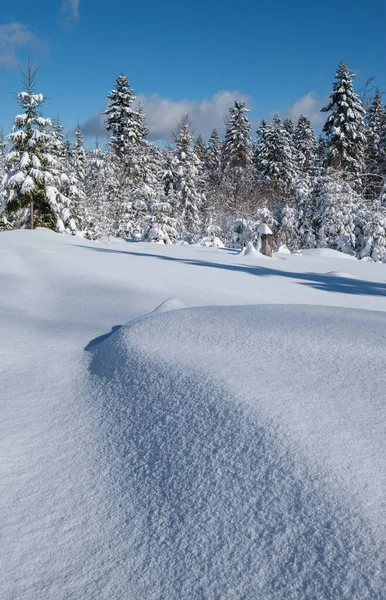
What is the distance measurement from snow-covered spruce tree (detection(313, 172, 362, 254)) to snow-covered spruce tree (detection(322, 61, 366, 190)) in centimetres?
837

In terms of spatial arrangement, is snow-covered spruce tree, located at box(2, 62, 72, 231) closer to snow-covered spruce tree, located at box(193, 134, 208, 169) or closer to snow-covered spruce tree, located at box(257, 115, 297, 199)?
snow-covered spruce tree, located at box(257, 115, 297, 199)

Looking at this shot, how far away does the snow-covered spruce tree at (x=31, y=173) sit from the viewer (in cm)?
1878

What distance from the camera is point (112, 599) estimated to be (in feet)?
4.12

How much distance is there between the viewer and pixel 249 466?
1608 millimetres

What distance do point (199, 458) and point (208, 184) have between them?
4040 centimetres

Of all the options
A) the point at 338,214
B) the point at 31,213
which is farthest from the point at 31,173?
the point at 338,214

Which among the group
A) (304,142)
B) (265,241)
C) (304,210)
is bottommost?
(265,241)

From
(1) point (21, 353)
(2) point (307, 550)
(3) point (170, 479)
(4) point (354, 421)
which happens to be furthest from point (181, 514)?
(1) point (21, 353)

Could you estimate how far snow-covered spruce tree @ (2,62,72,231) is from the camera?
61.6 ft

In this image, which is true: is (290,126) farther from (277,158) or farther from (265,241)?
(265,241)

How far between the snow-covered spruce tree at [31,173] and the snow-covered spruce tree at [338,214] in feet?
38.7

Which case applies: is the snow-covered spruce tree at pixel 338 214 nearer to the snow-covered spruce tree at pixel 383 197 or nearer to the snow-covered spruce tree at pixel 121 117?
the snow-covered spruce tree at pixel 383 197

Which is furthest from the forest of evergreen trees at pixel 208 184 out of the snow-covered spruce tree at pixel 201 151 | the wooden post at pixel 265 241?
the wooden post at pixel 265 241

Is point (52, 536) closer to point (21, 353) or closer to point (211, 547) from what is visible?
point (211, 547)
